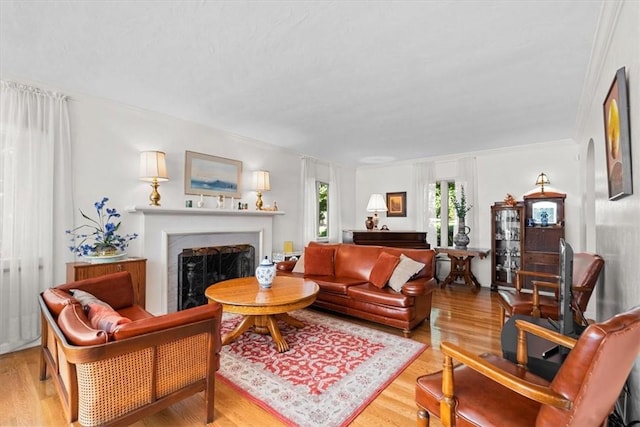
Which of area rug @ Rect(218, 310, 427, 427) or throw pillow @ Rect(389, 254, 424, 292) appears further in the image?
throw pillow @ Rect(389, 254, 424, 292)

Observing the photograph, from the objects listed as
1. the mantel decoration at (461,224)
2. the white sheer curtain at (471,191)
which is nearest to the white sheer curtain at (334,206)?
the mantel decoration at (461,224)

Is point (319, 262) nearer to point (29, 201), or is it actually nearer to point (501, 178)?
point (29, 201)

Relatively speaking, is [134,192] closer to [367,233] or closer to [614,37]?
[367,233]

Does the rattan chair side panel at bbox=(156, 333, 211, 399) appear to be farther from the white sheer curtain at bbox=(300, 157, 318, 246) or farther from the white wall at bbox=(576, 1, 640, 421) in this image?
the white sheer curtain at bbox=(300, 157, 318, 246)

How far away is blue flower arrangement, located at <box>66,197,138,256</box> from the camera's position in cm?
313

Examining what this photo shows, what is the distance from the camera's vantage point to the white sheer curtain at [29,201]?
2824 mm

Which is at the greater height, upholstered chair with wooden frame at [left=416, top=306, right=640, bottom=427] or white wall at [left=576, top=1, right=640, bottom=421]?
white wall at [left=576, top=1, right=640, bottom=421]

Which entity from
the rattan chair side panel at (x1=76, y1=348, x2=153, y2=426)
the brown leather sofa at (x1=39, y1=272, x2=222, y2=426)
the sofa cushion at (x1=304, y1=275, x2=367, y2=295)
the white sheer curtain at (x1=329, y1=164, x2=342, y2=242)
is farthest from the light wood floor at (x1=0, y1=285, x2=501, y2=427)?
the white sheer curtain at (x1=329, y1=164, x2=342, y2=242)

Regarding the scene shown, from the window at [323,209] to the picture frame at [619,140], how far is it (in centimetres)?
487

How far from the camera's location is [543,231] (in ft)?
16.3

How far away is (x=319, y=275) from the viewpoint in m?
4.29

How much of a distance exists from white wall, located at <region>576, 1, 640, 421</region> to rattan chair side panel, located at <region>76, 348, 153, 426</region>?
8.49ft

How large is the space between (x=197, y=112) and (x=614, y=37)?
396cm

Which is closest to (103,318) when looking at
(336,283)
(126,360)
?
(126,360)
